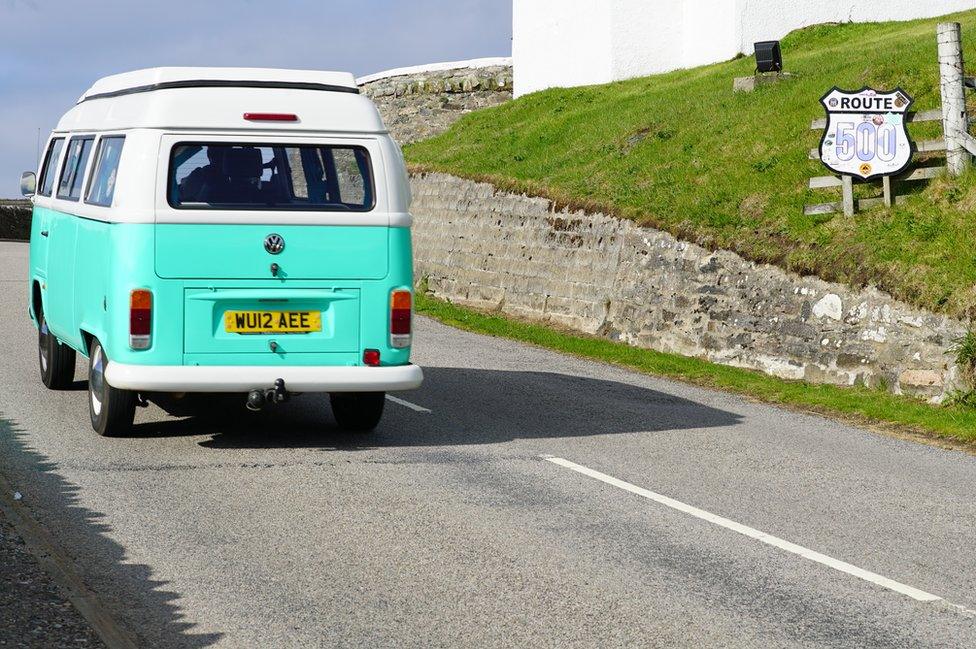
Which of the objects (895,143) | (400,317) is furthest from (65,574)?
(895,143)

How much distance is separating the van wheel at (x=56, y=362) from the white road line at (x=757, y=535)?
4.89 meters

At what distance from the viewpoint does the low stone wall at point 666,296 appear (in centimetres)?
1395

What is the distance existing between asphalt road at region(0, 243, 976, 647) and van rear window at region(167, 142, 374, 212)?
1840mm

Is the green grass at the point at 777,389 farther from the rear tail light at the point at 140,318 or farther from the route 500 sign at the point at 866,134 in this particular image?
the rear tail light at the point at 140,318

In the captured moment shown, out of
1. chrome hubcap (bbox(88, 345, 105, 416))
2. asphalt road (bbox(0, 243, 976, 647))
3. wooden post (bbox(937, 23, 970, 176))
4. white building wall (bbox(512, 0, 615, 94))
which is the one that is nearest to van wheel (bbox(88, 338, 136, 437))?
chrome hubcap (bbox(88, 345, 105, 416))

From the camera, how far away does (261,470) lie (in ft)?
29.5

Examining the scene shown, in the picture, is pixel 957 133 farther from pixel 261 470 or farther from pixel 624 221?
pixel 261 470

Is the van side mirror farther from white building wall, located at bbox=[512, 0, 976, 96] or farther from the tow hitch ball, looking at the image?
white building wall, located at bbox=[512, 0, 976, 96]

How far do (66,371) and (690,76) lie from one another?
70.7ft

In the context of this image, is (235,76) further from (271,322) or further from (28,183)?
(28,183)

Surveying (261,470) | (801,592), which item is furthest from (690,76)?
(801,592)

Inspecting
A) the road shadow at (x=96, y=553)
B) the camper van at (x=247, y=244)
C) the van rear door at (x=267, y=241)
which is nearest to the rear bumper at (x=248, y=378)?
the camper van at (x=247, y=244)

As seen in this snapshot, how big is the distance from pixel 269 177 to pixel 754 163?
1135 centimetres

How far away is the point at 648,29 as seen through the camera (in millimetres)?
34188
